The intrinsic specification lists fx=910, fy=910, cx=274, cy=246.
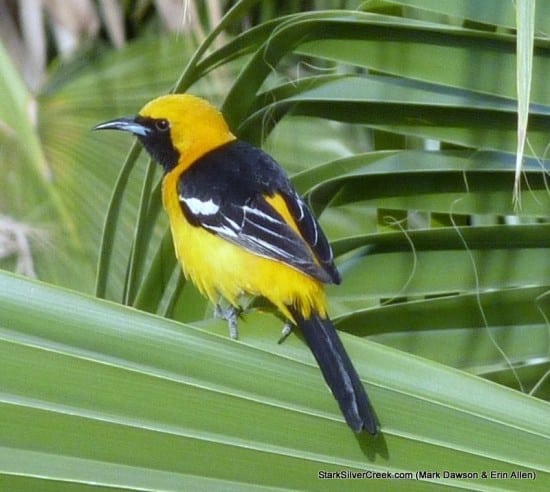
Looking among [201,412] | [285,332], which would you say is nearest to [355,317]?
[285,332]

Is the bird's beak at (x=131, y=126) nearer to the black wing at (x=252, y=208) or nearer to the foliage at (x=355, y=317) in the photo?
the black wing at (x=252, y=208)

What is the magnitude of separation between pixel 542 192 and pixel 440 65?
0.19 m

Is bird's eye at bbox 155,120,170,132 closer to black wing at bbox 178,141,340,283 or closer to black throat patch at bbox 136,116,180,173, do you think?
black throat patch at bbox 136,116,180,173

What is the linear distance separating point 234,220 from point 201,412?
707 millimetres

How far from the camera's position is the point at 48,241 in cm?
238

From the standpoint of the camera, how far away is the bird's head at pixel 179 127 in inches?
64.4

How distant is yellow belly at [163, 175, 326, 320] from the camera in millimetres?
1166

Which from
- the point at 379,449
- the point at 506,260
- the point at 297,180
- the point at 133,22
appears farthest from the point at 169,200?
the point at 133,22

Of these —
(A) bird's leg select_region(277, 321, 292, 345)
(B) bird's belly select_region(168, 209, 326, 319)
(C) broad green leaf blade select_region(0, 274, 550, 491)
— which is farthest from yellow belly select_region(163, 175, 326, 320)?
(C) broad green leaf blade select_region(0, 274, 550, 491)

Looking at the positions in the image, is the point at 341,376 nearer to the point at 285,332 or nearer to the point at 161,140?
the point at 285,332

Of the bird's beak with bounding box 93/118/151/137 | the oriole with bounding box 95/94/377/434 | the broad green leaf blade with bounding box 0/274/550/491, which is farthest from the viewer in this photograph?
the bird's beak with bounding box 93/118/151/137

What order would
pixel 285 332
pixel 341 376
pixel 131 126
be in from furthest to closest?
pixel 131 126
pixel 285 332
pixel 341 376

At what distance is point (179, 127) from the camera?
1646 mm

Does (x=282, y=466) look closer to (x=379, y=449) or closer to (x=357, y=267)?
(x=379, y=449)
